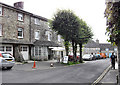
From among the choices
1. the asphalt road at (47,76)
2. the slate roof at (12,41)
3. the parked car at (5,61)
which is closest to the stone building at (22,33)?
the slate roof at (12,41)

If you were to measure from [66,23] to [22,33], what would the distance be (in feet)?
27.2

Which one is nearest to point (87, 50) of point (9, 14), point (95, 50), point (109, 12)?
point (95, 50)

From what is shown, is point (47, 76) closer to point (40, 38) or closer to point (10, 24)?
point (10, 24)

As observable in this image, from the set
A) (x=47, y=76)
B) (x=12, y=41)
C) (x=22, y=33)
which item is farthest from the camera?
(x=22, y=33)

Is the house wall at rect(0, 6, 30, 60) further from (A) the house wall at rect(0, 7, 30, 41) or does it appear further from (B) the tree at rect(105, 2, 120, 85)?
(B) the tree at rect(105, 2, 120, 85)

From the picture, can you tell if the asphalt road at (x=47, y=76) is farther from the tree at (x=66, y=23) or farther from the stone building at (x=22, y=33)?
the stone building at (x=22, y=33)

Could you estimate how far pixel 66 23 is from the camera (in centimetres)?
2016

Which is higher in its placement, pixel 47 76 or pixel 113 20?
pixel 113 20

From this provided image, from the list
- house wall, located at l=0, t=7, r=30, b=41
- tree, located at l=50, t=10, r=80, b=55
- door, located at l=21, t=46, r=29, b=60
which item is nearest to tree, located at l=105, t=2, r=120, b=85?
tree, located at l=50, t=10, r=80, b=55

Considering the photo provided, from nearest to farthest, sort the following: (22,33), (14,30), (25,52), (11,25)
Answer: (11,25)
(14,30)
(22,33)
(25,52)

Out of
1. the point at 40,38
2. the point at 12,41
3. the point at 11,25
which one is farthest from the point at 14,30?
the point at 40,38

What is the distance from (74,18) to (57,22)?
256 centimetres

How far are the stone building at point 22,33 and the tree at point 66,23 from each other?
5.08 meters

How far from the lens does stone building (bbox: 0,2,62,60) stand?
2078 cm
